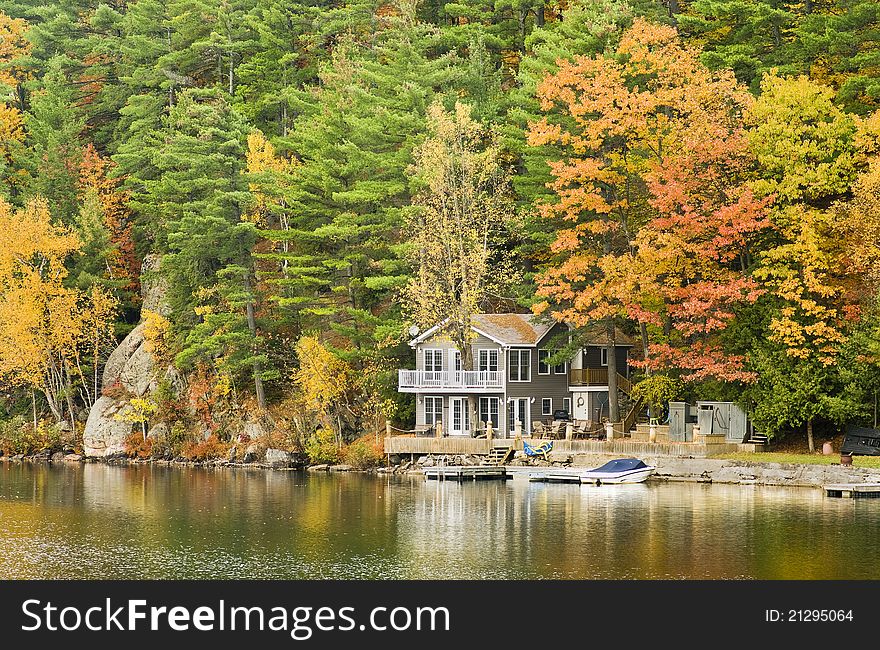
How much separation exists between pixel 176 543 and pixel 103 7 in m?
64.8

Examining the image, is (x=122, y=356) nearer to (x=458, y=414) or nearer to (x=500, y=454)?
(x=458, y=414)

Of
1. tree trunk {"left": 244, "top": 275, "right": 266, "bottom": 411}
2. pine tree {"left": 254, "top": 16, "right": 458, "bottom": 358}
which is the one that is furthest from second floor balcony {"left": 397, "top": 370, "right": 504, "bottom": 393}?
tree trunk {"left": 244, "top": 275, "right": 266, "bottom": 411}

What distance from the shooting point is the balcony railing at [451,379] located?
6912 centimetres

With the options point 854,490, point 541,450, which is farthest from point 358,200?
point 854,490

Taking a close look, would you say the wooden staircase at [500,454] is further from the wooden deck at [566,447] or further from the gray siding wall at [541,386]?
the gray siding wall at [541,386]

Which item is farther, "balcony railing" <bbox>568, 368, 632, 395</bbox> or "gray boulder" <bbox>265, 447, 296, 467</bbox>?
"gray boulder" <bbox>265, 447, 296, 467</bbox>

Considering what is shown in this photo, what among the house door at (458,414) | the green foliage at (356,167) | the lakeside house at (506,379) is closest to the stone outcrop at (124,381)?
the green foliage at (356,167)

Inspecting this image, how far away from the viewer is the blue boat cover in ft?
193

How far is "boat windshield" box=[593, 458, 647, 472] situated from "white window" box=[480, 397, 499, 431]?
11785mm

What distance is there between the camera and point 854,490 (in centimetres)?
5203

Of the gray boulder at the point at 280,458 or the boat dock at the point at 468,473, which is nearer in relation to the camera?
the boat dock at the point at 468,473

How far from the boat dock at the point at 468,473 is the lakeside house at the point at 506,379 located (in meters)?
5.84

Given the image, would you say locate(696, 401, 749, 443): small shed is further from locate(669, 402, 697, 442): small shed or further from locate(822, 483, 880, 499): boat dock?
locate(822, 483, 880, 499): boat dock

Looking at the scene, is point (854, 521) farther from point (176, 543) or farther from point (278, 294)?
point (278, 294)
